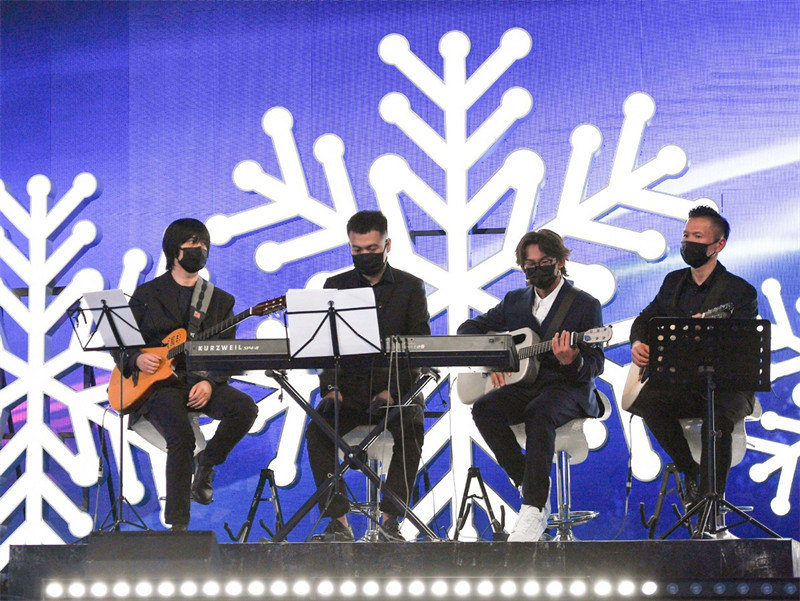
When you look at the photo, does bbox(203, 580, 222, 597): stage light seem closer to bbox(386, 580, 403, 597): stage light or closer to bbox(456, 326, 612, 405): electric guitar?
bbox(386, 580, 403, 597): stage light

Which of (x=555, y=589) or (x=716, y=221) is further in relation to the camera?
(x=716, y=221)

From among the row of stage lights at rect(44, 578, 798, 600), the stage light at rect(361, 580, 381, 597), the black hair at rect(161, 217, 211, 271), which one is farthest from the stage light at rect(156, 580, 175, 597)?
the black hair at rect(161, 217, 211, 271)

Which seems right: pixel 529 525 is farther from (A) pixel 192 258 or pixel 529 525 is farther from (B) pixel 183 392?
(A) pixel 192 258

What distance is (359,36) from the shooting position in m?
7.33

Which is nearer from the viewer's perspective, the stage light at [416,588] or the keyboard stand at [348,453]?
the stage light at [416,588]

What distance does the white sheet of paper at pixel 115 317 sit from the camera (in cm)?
522

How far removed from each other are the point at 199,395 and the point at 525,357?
5.21 ft

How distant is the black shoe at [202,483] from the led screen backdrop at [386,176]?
1005 millimetres

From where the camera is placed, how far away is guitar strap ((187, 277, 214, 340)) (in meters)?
5.82

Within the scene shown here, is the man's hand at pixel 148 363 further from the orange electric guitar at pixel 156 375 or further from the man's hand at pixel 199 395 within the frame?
the man's hand at pixel 199 395

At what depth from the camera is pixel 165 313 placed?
5.88 m

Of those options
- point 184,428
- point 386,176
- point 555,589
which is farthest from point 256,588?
point 386,176

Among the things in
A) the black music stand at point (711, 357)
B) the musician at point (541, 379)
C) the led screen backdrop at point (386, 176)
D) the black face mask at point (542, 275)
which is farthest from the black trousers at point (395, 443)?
the black music stand at point (711, 357)

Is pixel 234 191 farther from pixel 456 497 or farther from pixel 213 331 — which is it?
pixel 456 497
